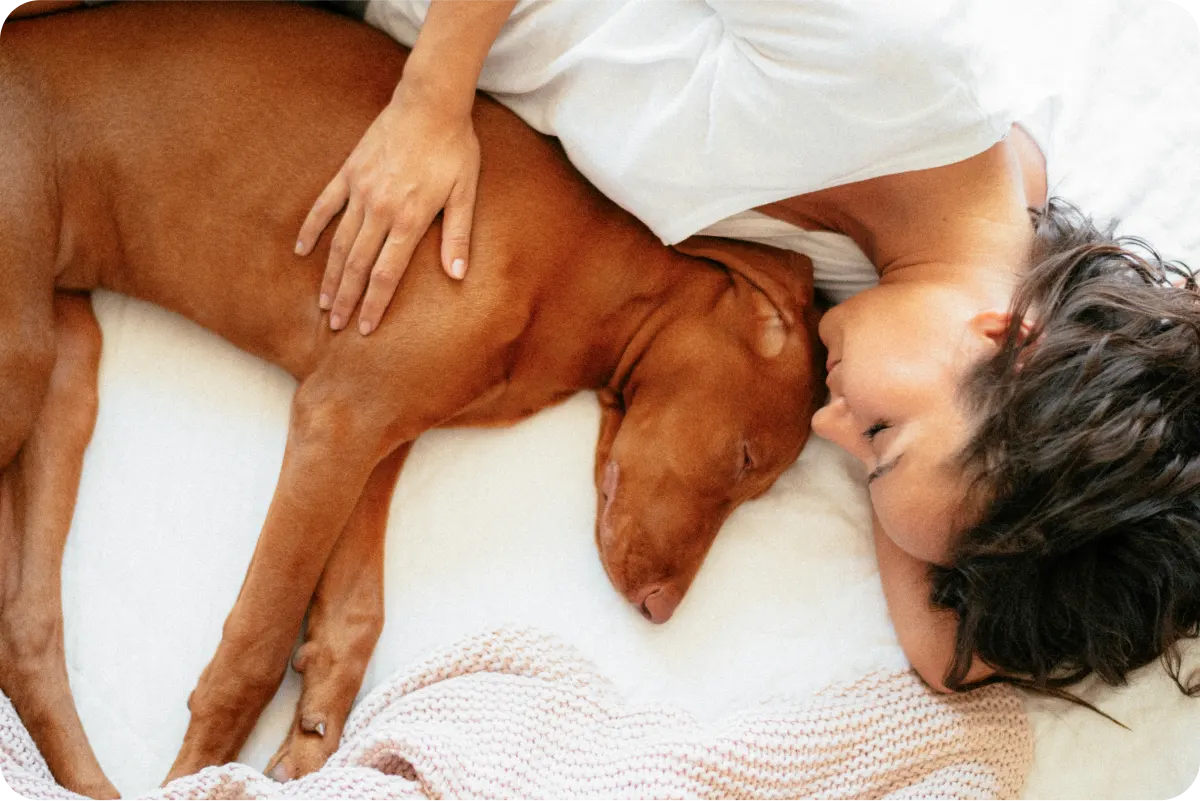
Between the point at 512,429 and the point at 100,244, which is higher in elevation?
the point at 100,244

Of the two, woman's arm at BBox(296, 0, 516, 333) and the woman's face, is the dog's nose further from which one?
woman's arm at BBox(296, 0, 516, 333)

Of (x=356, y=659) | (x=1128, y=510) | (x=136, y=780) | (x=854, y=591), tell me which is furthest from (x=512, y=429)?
(x=1128, y=510)

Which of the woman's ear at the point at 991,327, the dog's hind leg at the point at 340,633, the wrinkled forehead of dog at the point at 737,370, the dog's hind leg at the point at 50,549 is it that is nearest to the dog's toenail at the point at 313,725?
the dog's hind leg at the point at 340,633

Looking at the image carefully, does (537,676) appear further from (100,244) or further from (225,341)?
(100,244)

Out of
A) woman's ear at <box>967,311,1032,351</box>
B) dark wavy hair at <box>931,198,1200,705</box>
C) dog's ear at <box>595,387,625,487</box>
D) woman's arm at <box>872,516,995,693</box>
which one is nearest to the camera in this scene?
dark wavy hair at <box>931,198,1200,705</box>

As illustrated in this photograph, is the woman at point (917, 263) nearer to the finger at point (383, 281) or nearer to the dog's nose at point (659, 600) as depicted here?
the finger at point (383, 281)

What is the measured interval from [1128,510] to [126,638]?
51.7 inches

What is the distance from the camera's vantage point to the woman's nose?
1502 mm

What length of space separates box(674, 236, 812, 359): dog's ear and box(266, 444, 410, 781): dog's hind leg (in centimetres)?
57

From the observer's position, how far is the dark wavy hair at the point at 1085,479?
4.29ft

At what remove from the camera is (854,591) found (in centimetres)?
163

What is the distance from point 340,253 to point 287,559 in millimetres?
Result: 423

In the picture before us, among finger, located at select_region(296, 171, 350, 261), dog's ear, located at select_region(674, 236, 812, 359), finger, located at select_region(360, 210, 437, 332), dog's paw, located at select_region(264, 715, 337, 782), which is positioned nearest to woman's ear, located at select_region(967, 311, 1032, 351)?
dog's ear, located at select_region(674, 236, 812, 359)

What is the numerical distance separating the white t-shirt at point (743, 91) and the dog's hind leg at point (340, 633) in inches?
22.7
